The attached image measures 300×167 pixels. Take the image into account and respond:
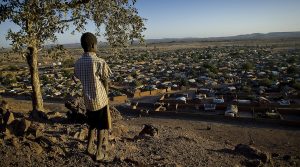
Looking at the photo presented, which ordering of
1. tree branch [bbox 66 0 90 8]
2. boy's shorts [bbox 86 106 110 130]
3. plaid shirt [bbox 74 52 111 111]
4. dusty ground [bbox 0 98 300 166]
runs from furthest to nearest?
tree branch [bbox 66 0 90 8]
dusty ground [bbox 0 98 300 166]
boy's shorts [bbox 86 106 110 130]
plaid shirt [bbox 74 52 111 111]

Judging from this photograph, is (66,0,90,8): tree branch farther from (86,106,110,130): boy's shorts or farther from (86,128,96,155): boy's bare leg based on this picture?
(86,106,110,130): boy's shorts

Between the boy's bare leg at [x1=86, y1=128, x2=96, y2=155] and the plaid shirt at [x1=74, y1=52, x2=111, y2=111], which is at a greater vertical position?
the plaid shirt at [x1=74, y1=52, x2=111, y2=111]

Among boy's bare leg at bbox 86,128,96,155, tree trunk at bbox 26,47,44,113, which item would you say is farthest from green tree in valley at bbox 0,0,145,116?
boy's bare leg at bbox 86,128,96,155

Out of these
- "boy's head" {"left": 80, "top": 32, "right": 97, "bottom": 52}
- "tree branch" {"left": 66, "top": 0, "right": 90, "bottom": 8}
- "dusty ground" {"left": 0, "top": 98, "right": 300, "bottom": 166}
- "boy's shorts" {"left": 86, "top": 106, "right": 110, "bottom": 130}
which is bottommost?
"dusty ground" {"left": 0, "top": 98, "right": 300, "bottom": 166}

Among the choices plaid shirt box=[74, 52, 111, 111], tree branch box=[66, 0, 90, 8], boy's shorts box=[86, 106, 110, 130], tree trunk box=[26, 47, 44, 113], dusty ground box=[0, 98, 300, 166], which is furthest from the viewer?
tree trunk box=[26, 47, 44, 113]

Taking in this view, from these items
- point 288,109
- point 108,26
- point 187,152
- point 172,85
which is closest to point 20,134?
point 187,152

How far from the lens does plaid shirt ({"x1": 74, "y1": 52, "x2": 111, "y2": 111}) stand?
525 centimetres

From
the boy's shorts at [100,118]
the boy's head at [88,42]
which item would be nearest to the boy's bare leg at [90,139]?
the boy's shorts at [100,118]

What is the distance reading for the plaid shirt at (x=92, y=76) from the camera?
5.25 metres

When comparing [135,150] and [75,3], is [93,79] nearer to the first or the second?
[135,150]

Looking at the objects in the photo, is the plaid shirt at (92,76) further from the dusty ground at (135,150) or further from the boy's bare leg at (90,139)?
the dusty ground at (135,150)

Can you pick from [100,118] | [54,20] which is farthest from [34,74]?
[100,118]

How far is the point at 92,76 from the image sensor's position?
525cm

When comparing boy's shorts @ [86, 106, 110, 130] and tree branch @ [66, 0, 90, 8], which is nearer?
boy's shorts @ [86, 106, 110, 130]
